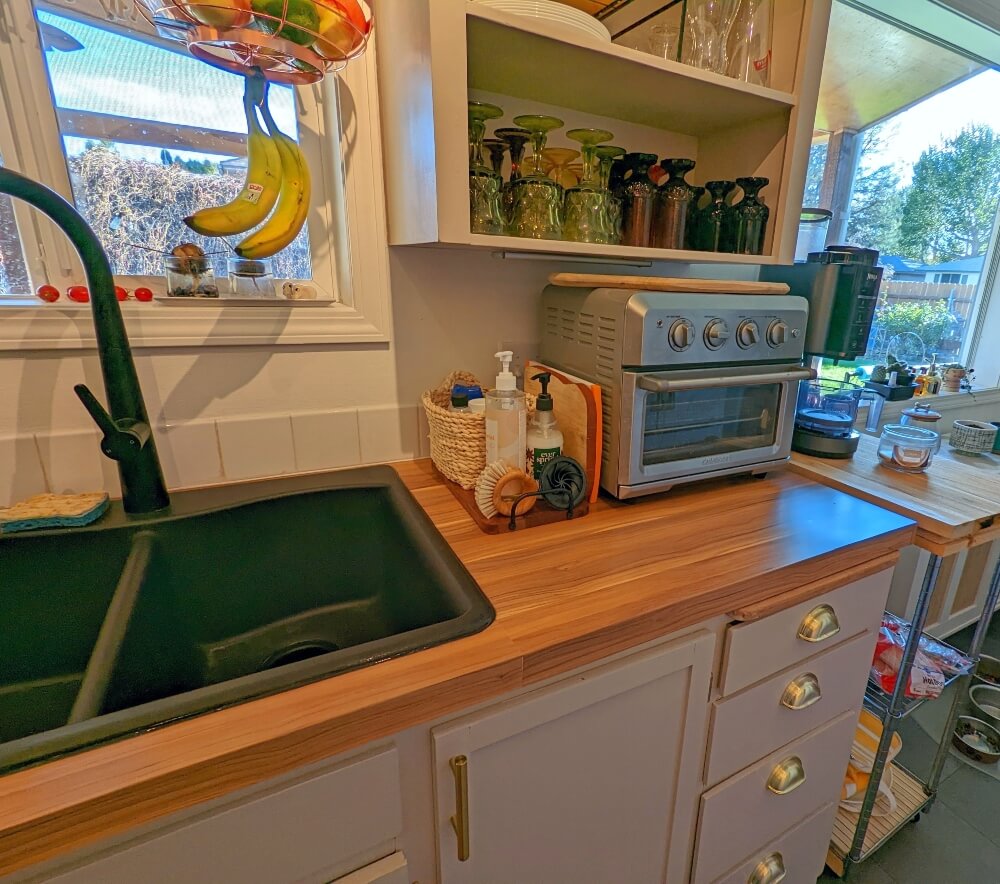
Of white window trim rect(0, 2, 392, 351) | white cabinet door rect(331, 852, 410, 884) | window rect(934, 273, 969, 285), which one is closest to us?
white cabinet door rect(331, 852, 410, 884)

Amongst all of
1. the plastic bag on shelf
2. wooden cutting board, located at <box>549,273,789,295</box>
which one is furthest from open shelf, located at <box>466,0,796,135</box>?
the plastic bag on shelf

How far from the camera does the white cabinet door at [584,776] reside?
591 millimetres

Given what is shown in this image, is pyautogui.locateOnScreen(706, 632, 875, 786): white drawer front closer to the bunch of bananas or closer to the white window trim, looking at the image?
the white window trim

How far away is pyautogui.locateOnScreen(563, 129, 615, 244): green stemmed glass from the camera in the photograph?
0.98m

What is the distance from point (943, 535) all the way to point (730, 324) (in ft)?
1.71

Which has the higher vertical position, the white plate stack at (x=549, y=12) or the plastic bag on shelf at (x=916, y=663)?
the white plate stack at (x=549, y=12)

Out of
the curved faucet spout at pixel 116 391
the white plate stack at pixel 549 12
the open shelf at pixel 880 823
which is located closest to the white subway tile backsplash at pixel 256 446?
the curved faucet spout at pixel 116 391

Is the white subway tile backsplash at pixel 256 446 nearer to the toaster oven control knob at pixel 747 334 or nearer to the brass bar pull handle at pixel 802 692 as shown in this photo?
the toaster oven control knob at pixel 747 334

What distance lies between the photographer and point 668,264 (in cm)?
130

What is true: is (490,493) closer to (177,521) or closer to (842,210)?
(177,521)

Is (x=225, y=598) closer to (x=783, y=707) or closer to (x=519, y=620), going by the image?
(x=519, y=620)

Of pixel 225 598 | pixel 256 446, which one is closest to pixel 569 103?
pixel 256 446

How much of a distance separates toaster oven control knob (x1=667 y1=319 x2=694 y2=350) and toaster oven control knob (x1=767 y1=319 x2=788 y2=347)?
19cm

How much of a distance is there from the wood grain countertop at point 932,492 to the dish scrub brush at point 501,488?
0.68 metres
